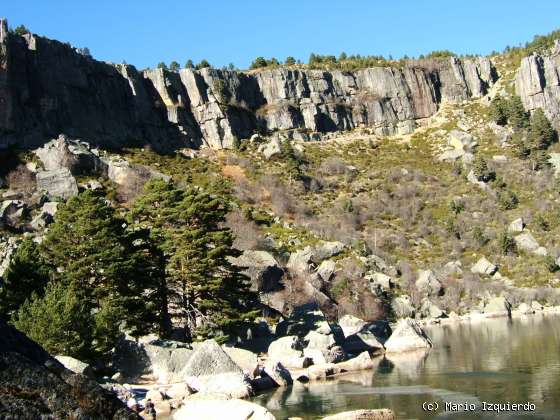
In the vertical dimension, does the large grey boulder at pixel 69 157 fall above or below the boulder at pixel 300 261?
above

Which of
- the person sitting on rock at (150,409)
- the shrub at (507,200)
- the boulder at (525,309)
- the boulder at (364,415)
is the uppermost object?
the shrub at (507,200)

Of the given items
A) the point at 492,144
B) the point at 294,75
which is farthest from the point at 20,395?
the point at 294,75

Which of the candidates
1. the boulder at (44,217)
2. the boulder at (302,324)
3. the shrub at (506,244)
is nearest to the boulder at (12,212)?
the boulder at (44,217)

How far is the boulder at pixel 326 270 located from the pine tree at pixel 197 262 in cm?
3169

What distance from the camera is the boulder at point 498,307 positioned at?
7306 cm

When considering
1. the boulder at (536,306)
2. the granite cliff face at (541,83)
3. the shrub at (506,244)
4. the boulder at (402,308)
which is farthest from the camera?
the granite cliff face at (541,83)

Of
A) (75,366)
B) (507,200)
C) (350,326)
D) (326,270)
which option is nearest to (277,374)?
(75,366)

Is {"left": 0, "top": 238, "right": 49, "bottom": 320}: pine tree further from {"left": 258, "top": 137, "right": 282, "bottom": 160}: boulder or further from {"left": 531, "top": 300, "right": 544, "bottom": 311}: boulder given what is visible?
{"left": 258, "top": 137, "right": 282, "bottom": 160}: boulder

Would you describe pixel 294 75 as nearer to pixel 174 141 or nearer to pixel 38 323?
pixel 174 141

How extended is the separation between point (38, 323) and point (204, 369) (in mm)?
7641

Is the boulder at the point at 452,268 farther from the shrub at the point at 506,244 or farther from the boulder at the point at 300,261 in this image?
the boulder at the point at 300,261

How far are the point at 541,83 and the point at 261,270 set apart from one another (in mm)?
97759

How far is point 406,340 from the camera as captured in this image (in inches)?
1721

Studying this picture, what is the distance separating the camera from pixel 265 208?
9625 cm
